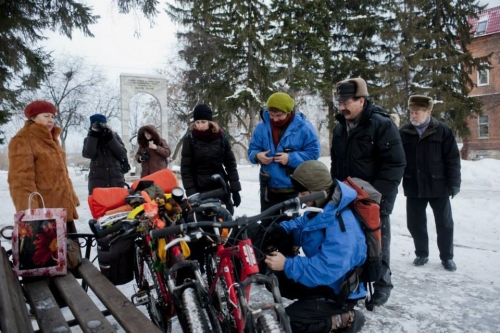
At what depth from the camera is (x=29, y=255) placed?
8.90 ft

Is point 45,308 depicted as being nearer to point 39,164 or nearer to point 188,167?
point 39,164

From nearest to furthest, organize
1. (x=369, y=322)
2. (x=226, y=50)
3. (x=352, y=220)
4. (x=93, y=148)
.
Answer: (x=352, y=220) < (x=369, y=322) < (x=93, y=148) < (x=226, y=50)

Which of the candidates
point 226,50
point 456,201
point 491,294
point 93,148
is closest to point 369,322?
point 491,294

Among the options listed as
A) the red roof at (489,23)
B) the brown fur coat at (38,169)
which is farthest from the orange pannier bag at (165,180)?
the red roof at (489,23)

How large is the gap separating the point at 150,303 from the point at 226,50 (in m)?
17.0

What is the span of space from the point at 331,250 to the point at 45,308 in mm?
1810

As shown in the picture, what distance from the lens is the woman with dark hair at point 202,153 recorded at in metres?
4.12

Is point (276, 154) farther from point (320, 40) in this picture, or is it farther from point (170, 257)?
point (320, 40)

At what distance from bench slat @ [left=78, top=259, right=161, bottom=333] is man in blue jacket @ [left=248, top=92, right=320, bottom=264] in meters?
1.89

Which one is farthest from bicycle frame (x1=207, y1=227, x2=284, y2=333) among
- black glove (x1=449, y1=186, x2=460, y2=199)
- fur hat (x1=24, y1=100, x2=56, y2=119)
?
black glove (x1=449, y1=186, x2=460, y2=199)

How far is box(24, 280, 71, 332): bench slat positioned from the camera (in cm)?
A: 208

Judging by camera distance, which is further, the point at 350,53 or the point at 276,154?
the point at 350,53

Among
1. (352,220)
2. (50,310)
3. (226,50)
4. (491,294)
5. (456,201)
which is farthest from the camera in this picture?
(226,50)

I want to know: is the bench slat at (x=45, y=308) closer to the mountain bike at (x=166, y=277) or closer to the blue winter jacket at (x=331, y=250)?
the mountain bike at (x=166, y=277)
